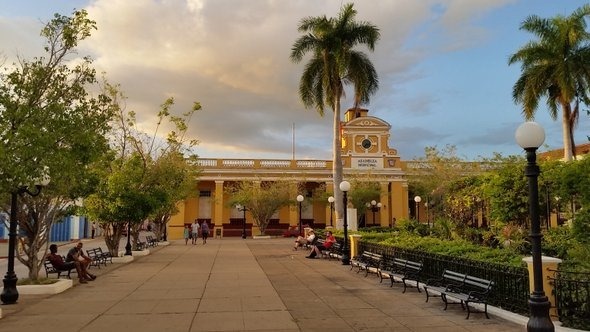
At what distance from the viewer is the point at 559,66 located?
89.2ft

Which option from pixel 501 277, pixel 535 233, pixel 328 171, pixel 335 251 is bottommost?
pixel 335 251

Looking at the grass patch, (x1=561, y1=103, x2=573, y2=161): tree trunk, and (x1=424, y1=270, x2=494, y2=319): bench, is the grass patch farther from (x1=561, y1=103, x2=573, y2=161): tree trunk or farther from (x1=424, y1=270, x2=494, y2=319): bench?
(x1=561, y1=103, x2=573, y2=161): tree trunk

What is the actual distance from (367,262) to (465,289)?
633cm

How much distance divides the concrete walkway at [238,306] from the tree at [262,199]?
92.6 ft

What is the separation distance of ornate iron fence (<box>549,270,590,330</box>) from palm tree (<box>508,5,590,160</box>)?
21.7 meters

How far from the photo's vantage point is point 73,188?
13.8 metres

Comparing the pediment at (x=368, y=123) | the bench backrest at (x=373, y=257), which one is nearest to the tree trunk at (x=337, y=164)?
the bench backrest at (x=373, y=257)

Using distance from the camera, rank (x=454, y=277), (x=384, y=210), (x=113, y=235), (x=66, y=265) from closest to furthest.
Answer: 1. (x=454, y=277)
2. (x=66, y=265)
3. (x=113, y=235)
4. (x=384, y=210)

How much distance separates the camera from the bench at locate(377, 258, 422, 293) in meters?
12.4

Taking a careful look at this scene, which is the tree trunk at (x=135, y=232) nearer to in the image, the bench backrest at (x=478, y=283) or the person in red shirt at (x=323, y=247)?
the person in red shirt at (x=323, y=247)

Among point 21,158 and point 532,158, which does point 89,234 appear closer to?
point 21,158

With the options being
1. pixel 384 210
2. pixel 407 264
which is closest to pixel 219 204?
pixel 384 210

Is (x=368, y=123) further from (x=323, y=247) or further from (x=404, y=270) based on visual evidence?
(x=404, y=270)

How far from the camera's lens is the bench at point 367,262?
15.4 meters
